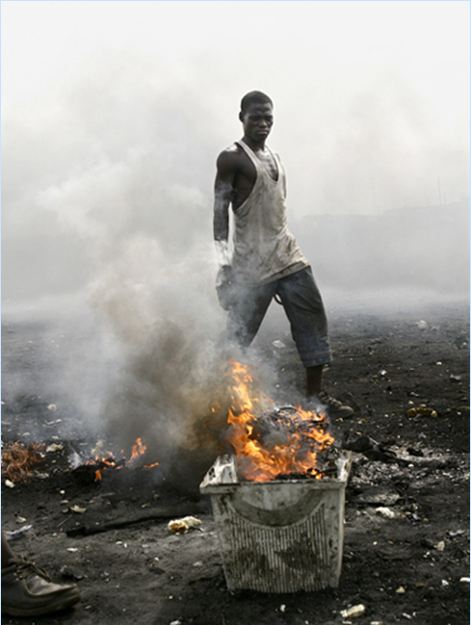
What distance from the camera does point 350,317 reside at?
1404cm

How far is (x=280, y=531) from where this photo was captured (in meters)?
2.87

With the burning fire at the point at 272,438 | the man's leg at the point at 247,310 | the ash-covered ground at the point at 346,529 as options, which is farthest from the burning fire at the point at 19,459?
the man's leg at the point at 247,310

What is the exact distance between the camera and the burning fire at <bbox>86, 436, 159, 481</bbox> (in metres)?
4.77

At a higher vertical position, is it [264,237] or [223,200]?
[223,200]

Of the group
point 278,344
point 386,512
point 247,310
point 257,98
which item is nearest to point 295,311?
point 247,310

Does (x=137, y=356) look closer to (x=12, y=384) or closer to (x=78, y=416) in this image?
(x=78, y=416)

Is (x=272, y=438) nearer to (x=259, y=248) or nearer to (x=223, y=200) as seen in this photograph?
(x=259, y=248)

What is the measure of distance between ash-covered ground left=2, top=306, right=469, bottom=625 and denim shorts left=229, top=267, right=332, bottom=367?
73cm

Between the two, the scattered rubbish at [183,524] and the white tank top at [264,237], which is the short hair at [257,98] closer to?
the white tank top at [264,237]

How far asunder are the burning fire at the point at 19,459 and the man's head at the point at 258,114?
303cm

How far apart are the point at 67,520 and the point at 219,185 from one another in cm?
258

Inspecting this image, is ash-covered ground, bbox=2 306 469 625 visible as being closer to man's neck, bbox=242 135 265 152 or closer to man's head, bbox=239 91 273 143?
man's neck, bbox=242 135 265 152

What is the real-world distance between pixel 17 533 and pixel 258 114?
3.29 m

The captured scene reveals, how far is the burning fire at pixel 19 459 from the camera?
16.4 ft
